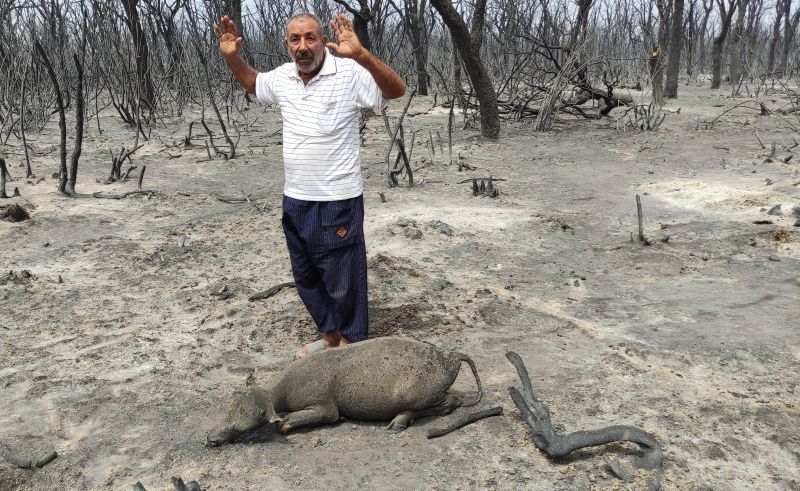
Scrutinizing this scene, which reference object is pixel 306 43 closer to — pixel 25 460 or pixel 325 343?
pixel 325 343

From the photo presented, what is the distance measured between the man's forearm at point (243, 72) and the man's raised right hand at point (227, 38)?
0.02 m

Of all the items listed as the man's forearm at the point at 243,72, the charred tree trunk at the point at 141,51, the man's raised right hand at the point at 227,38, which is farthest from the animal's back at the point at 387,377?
the charred tree trunk at the point at 141,51

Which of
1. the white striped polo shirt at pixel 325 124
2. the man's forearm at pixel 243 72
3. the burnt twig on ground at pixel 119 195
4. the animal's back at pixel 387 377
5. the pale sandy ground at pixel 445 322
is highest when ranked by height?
the man's forearm at pixel 243 72

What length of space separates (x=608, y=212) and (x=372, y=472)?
12.5 feet

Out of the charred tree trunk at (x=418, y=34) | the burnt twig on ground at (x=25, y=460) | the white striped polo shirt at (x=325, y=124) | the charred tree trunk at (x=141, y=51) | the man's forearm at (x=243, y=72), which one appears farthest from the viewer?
the charred tree trunk at (x=418, y=34)

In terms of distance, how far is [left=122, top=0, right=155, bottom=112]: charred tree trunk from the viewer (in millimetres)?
9281

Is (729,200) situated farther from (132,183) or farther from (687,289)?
(132,183)

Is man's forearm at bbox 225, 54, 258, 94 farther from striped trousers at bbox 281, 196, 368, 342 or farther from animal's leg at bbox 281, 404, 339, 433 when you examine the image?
animal's leg at bbox 281, 404, 339, 433

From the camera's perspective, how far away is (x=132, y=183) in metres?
6.18

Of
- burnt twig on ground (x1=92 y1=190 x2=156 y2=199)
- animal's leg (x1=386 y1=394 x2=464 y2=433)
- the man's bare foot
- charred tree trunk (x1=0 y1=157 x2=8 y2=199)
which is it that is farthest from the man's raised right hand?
charred tree trunk (x1=0 y1=157 x2=8 y2=199)

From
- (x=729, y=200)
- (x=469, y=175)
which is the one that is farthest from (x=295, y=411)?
(x=469, y=175)

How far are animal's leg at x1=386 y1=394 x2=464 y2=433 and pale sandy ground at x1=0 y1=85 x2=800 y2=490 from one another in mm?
40

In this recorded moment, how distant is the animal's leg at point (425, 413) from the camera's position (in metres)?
2.14

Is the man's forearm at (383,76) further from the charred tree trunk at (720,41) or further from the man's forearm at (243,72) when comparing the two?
the charred tree trunk at (720,41)
